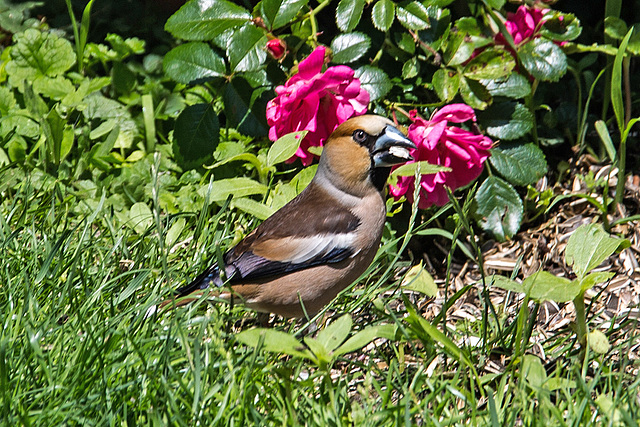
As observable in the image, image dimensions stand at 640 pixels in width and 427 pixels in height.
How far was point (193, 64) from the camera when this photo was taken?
139 inches

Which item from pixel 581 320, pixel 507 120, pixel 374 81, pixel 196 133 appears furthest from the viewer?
pixel 196 133

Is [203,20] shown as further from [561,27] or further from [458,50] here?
[561,27]

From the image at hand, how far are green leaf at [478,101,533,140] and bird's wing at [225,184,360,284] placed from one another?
3.27ft

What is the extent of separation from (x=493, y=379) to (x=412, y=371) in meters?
0.31

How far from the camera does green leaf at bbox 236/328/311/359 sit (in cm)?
215

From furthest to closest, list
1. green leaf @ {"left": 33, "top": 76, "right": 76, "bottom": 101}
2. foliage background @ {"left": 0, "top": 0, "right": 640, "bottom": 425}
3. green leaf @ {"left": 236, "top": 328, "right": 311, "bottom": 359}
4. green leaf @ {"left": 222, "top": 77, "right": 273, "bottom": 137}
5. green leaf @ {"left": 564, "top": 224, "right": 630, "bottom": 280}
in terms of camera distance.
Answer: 1. green leaf @ {"left": 33, "top": 76, "right": 76, "bottom": 101}
2. green leaf @ {"left": 222, "top": 77, "right": 273, "bottom": 137}
3. green leaf @ {"left": 564, "top": 224, "right": 630, "bottom": 280}
4. foliage background @ {"left": 0, "top": 0, "right": 640, "bottom": 425}
5. green leaf @ {"left": 236, "top": 328, "right": 311, "bottom": 359}

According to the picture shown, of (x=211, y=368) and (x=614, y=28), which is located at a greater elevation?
(x=614, y=28)

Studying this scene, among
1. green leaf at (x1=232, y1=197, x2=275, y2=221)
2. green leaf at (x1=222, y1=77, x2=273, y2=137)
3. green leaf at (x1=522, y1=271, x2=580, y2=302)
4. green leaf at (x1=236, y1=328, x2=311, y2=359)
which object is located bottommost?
green leaf at (x1=232, y1=197, x2=275, y2=221)

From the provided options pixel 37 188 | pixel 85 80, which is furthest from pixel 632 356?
pixel 85 80

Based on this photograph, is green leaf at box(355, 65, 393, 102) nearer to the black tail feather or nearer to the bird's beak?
the bird's beak

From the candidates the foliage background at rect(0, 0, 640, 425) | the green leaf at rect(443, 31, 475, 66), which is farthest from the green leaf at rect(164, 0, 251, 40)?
the green leaf at rect(443, 31, 475, 66)

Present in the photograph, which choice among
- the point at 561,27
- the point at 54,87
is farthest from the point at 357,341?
the point at 54,87

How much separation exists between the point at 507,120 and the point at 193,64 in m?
1.53

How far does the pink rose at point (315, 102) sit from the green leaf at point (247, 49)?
20 centimetres
